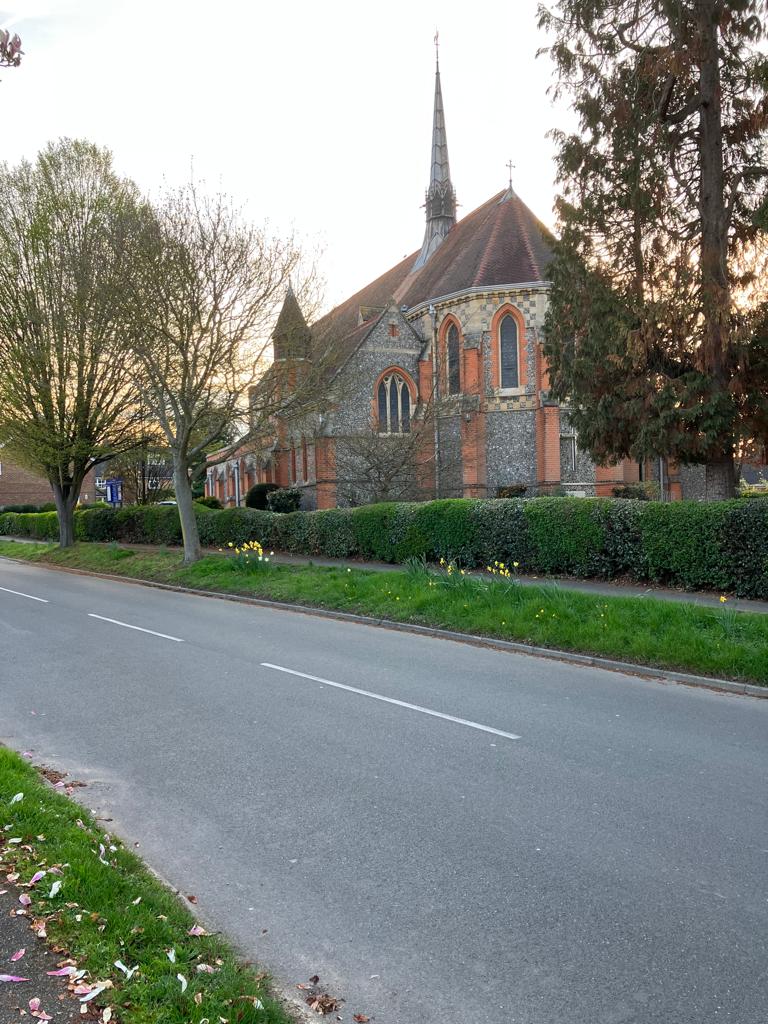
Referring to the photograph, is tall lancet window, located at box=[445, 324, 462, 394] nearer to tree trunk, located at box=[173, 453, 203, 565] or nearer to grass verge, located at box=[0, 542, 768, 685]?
tree trunk, located at box=[173, 453, 203, 565]

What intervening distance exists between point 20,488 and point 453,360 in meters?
48.3

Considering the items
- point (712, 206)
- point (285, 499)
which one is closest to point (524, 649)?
point (712, 206)

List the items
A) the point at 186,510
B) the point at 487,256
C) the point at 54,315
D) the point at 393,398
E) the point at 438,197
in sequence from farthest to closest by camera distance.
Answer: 1. the point at 438,197
2. the point at 393,398
3. the point at 487,256
4. the point at 54,315
5. the point at 186,510

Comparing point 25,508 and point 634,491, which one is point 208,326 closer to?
point 634,491

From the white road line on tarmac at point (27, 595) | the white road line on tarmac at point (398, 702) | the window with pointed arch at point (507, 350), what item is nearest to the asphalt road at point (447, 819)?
the white road line on tarmac at point (398, 702)

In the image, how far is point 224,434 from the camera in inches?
899

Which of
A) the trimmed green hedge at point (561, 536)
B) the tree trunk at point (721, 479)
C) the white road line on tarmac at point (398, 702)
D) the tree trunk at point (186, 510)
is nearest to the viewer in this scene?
the white road line on tarmac at point (398, 702)

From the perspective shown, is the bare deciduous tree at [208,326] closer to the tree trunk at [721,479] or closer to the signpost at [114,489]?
the tree trunk at [721,479]

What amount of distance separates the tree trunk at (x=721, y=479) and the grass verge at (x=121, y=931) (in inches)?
614

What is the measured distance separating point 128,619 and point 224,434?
9.71m

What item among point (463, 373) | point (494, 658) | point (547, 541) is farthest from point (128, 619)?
point (463, 373)

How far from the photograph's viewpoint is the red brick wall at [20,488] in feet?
228

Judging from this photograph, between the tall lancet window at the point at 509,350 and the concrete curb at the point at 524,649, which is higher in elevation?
the tall lancet window at the point at 509,350

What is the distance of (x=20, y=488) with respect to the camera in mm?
70500
